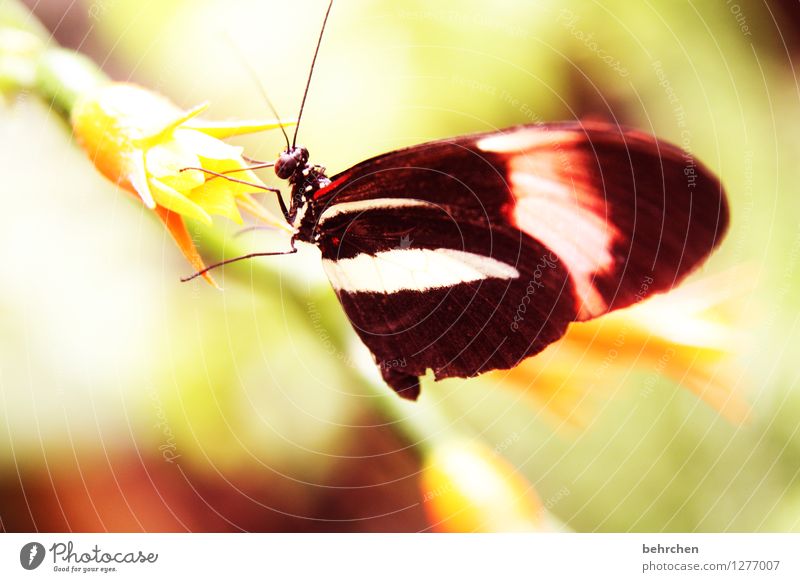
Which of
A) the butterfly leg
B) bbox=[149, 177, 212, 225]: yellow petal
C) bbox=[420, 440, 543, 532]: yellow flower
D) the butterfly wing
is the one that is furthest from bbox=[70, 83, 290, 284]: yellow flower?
bbox=[420, 440, 543, 532]: yellow flower

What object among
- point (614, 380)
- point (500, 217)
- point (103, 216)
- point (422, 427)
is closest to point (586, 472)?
point (614, 380)

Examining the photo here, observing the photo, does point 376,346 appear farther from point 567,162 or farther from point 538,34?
point 538,34

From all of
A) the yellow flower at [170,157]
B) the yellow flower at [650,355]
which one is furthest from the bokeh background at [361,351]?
the yellow flower at [170,157]

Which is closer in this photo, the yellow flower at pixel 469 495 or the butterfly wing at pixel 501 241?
the butterfly wing at pixel 501 241

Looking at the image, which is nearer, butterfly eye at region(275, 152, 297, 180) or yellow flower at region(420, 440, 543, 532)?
butterfly eye at region(275, 152, 297, 180)

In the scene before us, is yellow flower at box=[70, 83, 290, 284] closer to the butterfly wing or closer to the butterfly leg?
the butterfly wing

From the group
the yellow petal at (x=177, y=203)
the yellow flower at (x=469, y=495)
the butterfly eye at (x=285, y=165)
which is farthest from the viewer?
the yellow flower at (x=469, y=495)
